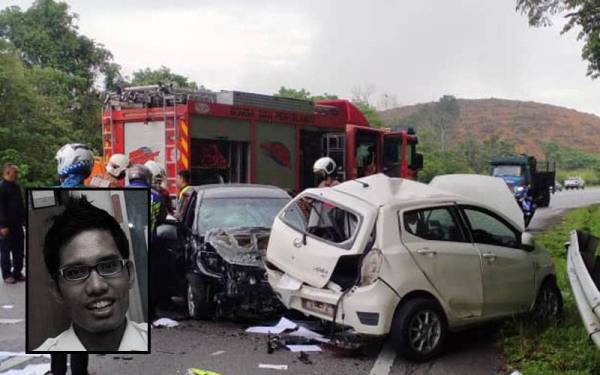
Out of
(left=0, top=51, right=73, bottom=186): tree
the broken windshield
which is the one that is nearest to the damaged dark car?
(left=0, top=51, right=73, bottom=186): tree

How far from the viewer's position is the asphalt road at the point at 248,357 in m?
5.72

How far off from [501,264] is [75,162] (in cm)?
421

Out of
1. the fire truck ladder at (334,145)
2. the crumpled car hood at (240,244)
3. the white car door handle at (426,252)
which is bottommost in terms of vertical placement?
the crumpled car hood at (240,244)

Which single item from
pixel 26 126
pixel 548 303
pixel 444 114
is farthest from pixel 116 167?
pixel 444 114

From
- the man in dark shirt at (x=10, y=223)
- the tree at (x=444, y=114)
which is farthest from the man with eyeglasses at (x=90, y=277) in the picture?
the tree at (x=444, y=114)

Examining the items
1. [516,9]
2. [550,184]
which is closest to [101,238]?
[516,9]

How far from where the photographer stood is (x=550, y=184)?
3183 cm

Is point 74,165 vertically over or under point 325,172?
over

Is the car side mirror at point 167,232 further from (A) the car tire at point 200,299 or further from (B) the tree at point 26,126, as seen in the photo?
(B) the tree at point 26,126

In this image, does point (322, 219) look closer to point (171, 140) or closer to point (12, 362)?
point (12, 362)

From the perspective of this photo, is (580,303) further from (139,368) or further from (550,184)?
(550,184)

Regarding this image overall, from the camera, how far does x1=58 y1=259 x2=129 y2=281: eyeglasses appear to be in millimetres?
2572

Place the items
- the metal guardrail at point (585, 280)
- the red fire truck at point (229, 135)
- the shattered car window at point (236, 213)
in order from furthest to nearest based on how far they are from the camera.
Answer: the red fire truck at point (229, 135)
the shattered car window at point (236, 213)
the metal guardrail at point (585, 280)

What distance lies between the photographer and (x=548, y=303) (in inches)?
286
